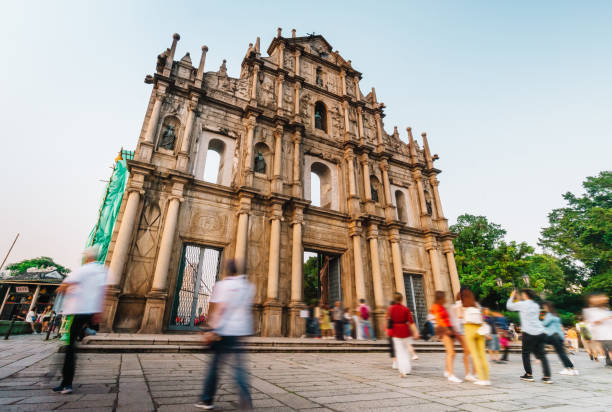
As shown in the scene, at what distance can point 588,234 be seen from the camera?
23.2 m

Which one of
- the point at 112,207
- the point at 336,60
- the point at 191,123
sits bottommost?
the point at 112,207

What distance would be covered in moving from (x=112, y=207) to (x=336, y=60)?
15662mm

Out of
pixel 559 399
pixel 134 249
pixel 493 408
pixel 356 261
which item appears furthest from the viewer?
pixel 356 261

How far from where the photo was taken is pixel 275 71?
614 inches

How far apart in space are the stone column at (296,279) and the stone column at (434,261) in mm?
7525

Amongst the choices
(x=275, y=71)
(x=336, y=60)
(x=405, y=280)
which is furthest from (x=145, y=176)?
(x=336, y=60)

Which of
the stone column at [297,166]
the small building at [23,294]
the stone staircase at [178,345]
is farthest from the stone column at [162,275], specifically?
the small building at [23,294]

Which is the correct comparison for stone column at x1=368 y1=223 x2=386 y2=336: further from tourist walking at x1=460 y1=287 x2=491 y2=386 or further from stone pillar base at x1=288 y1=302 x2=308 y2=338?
tourist walking at x1=460 y1=287 x2=491 y2=386

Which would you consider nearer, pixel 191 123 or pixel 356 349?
pixel 356 349

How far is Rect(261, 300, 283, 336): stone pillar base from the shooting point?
10.2 metres

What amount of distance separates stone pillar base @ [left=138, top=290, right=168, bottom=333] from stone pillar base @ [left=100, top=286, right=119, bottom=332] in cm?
80

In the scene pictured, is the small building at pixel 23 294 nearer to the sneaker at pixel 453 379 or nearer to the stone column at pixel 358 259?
the stone column at pixel 358 259

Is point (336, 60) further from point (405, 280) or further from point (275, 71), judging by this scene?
point (405, 280)

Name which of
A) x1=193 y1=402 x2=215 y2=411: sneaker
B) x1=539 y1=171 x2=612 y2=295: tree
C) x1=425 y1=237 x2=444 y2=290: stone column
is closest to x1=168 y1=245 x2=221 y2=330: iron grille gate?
x1=193 y1=402 x2=215 y2=411: sneaker
